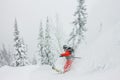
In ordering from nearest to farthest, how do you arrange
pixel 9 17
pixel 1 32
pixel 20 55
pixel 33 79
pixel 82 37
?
pixel 33 79, pixel 82 37, pixel 20 55, pixel 1 32, pixel 9 17

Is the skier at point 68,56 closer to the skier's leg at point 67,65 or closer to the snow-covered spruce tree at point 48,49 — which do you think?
the skier's leg at point 67,65

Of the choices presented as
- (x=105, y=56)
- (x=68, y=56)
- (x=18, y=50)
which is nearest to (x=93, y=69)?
(x=105, y=56)

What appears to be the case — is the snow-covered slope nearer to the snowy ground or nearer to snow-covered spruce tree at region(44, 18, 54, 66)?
the snowy ground

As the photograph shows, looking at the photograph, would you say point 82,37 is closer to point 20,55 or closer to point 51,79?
point 51,79

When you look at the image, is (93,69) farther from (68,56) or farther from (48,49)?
(48,49)

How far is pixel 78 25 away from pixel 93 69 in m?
12.8

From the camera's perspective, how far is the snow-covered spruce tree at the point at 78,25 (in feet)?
80.8

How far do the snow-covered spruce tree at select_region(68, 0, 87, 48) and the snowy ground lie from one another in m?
7.79

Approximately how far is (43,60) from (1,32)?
145 metres

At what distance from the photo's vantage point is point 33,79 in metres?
16.1

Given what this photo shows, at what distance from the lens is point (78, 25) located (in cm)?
2531

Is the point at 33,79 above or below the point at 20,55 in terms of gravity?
above

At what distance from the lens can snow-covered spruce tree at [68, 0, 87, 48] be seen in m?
24.6

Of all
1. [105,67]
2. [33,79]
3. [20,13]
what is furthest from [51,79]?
[20,13]
